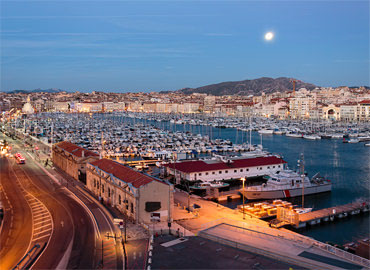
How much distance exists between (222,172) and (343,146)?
28.0m

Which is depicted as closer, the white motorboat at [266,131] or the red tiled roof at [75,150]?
the red tiled roof at [75,150]

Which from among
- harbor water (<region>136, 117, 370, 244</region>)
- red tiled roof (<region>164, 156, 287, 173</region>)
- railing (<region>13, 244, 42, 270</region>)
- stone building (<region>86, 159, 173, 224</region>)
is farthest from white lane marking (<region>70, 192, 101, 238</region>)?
red tiled roof (<region>164, 156, 287, 173</region>)

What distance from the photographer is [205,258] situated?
9500 mm

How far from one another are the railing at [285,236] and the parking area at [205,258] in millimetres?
1500

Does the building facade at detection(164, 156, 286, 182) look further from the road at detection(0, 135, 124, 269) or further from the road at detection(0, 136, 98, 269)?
the road at detection(0, 136, 98, 269)

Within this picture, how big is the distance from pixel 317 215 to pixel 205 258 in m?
8.20

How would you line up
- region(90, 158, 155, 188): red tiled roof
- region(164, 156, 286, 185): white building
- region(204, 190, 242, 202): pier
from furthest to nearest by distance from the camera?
region(164, 156, 286, 185): white building
region(204, 190, 242, 202): pier
region(90, 158, 155, 188): red tiled roof

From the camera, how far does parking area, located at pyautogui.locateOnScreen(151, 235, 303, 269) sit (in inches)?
352

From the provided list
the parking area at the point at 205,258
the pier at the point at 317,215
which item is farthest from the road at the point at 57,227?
the pier at the point at 317,215

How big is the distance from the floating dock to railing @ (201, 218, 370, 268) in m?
2.81

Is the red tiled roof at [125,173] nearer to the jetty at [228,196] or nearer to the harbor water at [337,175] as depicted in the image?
the jetty at [228,196]

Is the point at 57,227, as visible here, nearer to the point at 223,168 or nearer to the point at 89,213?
the point at 89,213

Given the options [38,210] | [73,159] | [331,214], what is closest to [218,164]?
[331,214]

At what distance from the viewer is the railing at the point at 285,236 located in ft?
32.4
